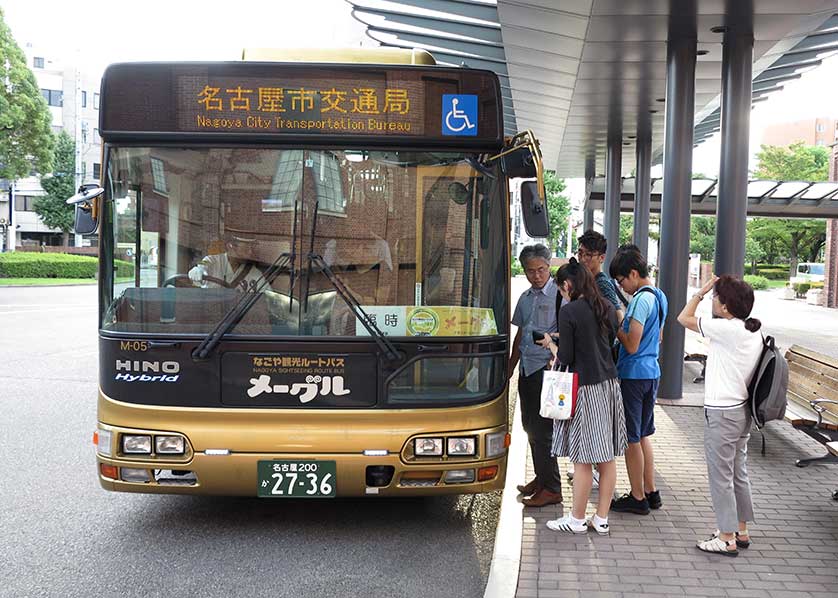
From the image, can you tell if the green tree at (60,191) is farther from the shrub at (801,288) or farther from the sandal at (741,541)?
the sandal at (741,541)

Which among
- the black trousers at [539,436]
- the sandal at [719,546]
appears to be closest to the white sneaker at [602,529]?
the sandal at [719,546]

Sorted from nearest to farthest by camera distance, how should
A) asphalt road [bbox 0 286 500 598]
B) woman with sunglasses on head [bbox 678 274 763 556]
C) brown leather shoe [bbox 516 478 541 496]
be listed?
asphalt road [bbox 0 286 500 598] → woman with sunglasses on head [bbox 678 274 763 556] → brown leather shoe [bbox 516 478 541 496]

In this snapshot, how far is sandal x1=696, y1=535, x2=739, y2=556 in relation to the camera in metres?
4.92

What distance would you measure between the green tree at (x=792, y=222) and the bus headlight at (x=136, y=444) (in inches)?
2240

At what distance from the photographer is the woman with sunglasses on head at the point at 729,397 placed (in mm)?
4734

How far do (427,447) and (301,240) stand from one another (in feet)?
4.79

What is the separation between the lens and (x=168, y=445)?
4.96 m

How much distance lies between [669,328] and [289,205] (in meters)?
6.64

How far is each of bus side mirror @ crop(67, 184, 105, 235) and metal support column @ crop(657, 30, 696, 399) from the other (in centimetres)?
707

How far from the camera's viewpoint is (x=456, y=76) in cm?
516

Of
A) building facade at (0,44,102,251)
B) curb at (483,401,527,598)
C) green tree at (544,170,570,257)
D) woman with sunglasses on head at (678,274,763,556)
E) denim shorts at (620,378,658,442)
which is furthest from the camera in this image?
building facade at (0,44,102,251)

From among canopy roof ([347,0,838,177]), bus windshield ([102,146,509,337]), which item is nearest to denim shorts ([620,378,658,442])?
bus windshield ([102,146,509,337])

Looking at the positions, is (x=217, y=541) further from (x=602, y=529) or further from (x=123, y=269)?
(x=602, y=529)

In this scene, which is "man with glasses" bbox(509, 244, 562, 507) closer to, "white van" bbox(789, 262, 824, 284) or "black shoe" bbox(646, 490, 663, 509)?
"black shoe" bbox(646, 490, 663, 509)
